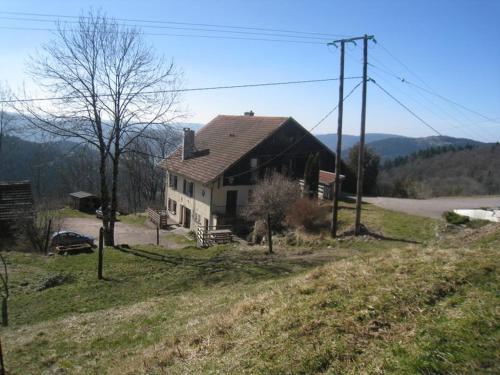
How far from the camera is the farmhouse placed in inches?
1254

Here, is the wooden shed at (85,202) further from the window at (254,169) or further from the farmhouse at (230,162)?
the window at (254,169)

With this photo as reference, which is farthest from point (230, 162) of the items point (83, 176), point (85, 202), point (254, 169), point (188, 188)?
point (83, 176)

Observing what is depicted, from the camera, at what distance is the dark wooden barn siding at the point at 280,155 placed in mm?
32375

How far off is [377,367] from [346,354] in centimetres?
60

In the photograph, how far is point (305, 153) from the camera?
3603 cm

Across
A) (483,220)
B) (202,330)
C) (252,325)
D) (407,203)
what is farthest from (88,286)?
(407,203)

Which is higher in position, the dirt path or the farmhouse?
the farmhouse

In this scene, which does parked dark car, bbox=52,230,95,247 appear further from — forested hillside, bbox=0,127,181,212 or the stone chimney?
forested hillside, bbox=0,127,181,212

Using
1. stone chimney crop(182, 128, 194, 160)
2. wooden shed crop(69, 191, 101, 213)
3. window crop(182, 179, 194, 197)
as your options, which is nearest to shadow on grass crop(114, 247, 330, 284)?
window crop(182, 179, 194, 197)

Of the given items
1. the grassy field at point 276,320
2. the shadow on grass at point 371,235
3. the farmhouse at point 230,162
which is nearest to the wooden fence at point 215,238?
the farmhouse at point 230,162

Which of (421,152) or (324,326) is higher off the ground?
(421,152)

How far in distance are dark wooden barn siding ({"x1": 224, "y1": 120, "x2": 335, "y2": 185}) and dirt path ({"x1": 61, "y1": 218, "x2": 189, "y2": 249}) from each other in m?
6.25

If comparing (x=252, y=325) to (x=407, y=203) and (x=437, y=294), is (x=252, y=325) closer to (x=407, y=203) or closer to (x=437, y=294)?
(x=437, y=294)

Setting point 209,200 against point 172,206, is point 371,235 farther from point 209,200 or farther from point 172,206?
point 172,206
